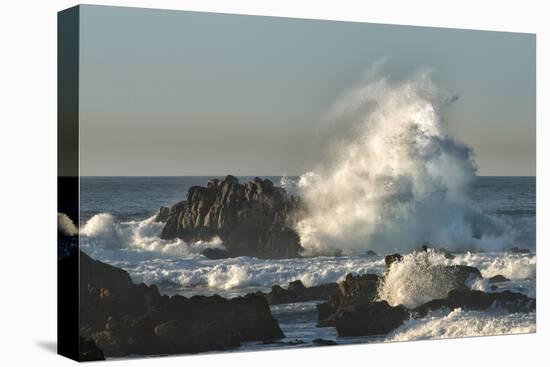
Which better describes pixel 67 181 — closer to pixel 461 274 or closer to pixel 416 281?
→ pixel 416 281

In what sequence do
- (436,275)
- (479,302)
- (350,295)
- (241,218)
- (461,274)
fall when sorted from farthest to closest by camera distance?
(479,302) < (461,274) < (436,275) < (350,295) < (241,218)

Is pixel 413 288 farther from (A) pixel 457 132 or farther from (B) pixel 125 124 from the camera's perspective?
(B) pixel 125 124

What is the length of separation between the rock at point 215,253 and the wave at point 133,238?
4 centimetres

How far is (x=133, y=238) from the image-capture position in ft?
57.4

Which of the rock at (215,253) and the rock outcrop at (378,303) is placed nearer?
the rock at (215,253)

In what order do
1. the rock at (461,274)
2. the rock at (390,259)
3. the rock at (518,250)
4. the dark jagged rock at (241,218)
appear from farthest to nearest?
1. the rock at (518,250)
2. the rock at (461,274)
3. the rock at (390,259)
4. the dark jagged rock at (241,218)

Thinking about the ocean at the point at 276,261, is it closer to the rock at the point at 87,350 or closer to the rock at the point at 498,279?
the rock at the point at 498,279


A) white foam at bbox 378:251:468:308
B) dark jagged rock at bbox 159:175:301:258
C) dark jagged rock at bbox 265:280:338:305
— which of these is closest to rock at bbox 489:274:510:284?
white foam at bbox 378:251:468:308

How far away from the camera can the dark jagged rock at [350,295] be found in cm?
1848

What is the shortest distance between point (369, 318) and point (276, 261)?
4.71 ft

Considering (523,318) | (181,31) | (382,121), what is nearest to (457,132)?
(382,121)

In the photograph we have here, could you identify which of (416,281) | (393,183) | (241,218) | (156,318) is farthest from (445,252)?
(156,318)

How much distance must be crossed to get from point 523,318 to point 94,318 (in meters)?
5.90

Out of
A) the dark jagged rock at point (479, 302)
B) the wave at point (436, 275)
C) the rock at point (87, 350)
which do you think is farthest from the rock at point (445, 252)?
the rock at point (87, 350)
